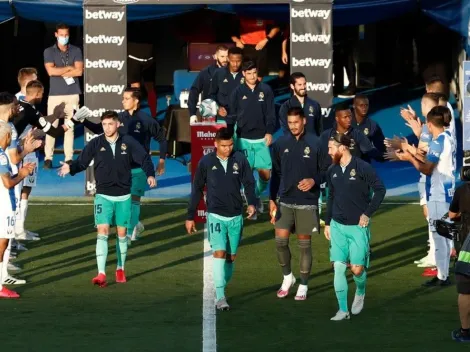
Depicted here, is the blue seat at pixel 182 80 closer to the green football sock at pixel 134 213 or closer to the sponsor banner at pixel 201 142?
the sponsor banner at pixel 201 142

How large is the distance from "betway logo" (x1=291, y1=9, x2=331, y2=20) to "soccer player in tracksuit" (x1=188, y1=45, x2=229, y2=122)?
1502mm

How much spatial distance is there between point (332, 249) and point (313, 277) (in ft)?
7.53

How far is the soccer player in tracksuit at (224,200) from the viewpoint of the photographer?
1487cm

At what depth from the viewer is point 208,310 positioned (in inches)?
580

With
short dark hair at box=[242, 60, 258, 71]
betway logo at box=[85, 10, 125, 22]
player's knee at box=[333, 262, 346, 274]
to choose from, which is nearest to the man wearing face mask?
betway logo at box=[85, 10, 125, 22]

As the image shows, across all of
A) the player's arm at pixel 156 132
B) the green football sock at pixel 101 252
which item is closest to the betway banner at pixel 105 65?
the player's arm at pixel 156 132

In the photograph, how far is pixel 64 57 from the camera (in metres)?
23.3

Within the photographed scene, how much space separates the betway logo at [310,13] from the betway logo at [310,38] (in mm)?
279

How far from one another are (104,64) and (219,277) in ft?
24.8

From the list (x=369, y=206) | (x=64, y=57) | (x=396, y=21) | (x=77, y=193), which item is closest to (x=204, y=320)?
(x=369, y=206)

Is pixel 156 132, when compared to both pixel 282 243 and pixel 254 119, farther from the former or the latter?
pixel 282 243

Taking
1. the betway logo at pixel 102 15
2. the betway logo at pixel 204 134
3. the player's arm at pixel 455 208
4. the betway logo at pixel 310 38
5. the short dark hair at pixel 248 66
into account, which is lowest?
the betway logo at pixel 204 134

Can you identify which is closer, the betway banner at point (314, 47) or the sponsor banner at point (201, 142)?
the sponsor banner at point (201, 142)

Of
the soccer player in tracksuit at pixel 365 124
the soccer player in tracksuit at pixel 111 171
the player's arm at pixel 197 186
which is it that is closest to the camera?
the player's arm at pixel 197 186
